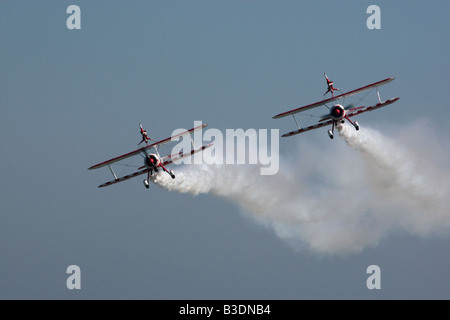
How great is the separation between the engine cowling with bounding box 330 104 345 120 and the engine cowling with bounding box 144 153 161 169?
1685 centimetres

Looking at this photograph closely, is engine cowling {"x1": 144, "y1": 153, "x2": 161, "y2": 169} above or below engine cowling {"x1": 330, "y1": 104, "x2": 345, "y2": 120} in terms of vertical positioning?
below

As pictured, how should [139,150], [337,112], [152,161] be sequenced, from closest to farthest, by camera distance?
[152,161], [337,112], [139,150]

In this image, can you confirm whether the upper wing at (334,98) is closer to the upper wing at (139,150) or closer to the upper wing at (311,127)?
the upper wing at (311,127)

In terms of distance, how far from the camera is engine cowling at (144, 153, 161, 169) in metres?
79.6

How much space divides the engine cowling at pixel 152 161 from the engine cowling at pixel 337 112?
1685 cm

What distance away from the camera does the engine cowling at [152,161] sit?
7956 centimetres

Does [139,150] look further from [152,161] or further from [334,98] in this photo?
[334,98]

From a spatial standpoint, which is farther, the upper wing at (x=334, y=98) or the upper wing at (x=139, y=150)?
the upper wing at (x=334, y=98)

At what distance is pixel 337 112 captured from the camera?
7969 cm

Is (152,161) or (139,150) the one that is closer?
(152,161)

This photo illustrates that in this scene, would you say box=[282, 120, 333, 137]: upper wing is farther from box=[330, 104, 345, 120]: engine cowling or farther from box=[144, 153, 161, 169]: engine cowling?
box=[144, 153, 161, 169]: engine cowling

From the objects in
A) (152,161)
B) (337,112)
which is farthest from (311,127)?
(152,161)

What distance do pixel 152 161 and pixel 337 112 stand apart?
58.6 feet
